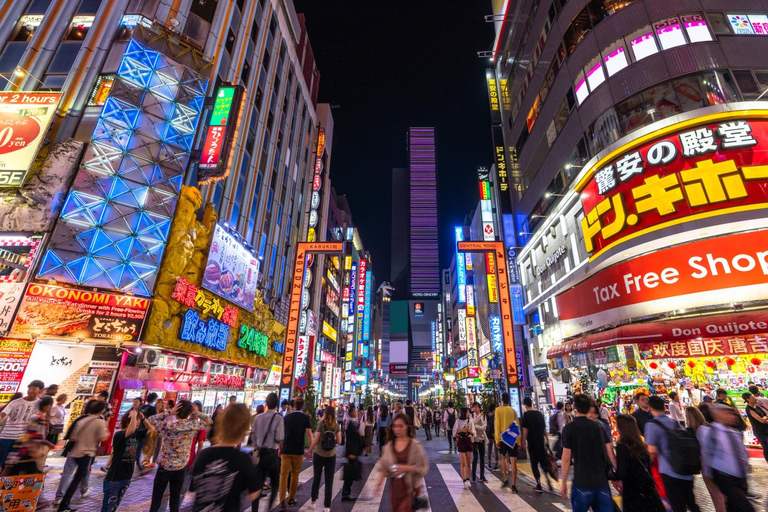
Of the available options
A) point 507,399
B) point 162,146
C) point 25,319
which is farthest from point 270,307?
point 507,399

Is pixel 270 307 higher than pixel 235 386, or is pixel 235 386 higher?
pixel 270 307

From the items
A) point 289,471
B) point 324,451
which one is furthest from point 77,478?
point 324,451

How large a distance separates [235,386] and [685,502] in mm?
22150

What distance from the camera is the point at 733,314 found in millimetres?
10320

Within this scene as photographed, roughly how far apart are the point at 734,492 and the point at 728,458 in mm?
364

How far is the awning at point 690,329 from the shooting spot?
980 cm

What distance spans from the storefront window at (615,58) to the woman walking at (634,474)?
1663 cm

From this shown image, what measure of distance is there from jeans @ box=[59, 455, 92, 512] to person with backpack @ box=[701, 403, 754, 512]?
30.0ft

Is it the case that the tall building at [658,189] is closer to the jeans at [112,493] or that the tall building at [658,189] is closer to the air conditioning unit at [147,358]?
the jeans at [112,493]

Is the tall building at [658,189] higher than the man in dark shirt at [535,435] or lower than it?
higher

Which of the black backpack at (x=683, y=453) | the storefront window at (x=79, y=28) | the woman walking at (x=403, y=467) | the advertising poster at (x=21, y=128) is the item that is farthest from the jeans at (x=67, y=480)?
the storefront window at (x=79, y=28)

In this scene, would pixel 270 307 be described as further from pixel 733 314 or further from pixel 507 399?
pixel 733 314

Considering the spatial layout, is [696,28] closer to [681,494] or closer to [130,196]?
[681,494]

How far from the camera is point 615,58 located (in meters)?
15.8
